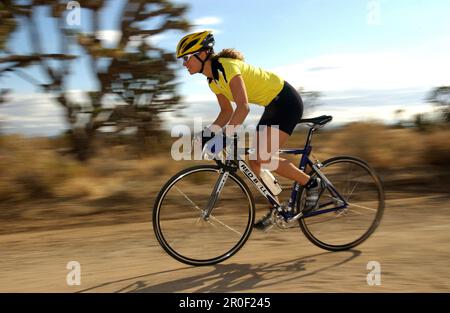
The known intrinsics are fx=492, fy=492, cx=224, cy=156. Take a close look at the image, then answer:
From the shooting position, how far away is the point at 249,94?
461cm

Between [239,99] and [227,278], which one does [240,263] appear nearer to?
[227,278]

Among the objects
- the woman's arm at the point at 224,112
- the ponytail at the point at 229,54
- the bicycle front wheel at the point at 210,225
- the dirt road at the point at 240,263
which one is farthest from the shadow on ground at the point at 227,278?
the ponytail at the point at 229,54

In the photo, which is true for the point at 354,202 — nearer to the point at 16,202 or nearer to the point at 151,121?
the point at 16,202

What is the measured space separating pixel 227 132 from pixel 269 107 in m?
0.57

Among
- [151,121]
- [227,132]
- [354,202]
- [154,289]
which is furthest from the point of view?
[151,121]

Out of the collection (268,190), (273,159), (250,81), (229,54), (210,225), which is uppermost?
(229,54)

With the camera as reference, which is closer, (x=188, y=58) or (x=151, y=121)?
(x=188, y=58)

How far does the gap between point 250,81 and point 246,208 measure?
1.21 m

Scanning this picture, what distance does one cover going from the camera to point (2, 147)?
8367mm

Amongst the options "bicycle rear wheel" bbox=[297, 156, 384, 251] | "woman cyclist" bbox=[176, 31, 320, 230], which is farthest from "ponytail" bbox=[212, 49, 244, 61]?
"bicycle rear wheel" bbox=[297, 156, 384, 251]

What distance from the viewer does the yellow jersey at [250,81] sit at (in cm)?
430

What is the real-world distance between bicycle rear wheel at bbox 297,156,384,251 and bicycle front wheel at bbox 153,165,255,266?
0.64 metres

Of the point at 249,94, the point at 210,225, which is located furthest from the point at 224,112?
the point at 210,225

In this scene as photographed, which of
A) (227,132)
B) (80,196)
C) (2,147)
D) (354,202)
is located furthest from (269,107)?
(2,147)
